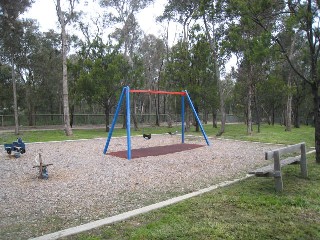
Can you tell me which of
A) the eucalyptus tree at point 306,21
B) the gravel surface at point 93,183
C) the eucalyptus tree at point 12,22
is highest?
the eucalyptus tree at point 12,22

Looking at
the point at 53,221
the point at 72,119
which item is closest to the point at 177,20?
the point at 72,119

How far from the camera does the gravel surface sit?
448 centimetres

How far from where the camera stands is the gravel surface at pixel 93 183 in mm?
4484

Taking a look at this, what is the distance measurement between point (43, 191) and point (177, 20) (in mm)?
27425

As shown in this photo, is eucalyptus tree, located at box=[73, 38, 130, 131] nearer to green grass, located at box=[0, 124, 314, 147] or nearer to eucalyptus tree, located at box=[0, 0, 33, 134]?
green grass, located at box=[0, 124, 314, 147]

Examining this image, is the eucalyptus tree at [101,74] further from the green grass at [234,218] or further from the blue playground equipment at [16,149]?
the green grass at [234,218]

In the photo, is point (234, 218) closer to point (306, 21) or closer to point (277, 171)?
point (277, 171)

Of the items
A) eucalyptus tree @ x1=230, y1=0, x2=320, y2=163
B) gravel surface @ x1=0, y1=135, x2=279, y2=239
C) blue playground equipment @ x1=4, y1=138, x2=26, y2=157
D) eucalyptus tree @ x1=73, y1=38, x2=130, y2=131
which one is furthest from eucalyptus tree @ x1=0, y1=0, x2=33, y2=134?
eucalyptus tree @ x1=230, y1=0, x2=320, y2=163

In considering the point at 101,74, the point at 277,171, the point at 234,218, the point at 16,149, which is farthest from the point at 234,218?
the point at 101,74

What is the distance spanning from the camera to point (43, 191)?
6000 mm

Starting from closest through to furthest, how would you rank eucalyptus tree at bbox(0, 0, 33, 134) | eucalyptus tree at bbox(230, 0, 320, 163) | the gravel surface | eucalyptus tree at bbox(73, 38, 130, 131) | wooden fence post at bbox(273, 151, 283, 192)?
1. the gravel surface
2. wooden fence post at bbox(273, 151, 283, 192)
3. eucalyptus tree at bbox(230, 0, 320, 163)
4. eucalyptus tree at bbox(0, 0, 33, 134)
5. eucalyptus tree at bbox(73, 38, 130, 131)

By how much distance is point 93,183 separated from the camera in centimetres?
668

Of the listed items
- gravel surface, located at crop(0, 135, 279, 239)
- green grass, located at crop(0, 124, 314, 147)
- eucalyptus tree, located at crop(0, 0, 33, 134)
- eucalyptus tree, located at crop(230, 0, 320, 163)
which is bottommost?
gravel surface, located at crop(0, 135, 279, 239)

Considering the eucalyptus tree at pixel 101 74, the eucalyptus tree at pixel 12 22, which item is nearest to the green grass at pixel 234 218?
the eucalyptus tree at pixel 12 22
